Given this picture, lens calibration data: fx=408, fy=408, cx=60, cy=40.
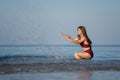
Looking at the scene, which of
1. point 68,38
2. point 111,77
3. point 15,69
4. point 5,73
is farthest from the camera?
point 68,38

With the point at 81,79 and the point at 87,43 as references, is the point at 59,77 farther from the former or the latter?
the point at 87,43

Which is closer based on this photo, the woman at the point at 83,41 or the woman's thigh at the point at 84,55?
the woman at the point at 83,41

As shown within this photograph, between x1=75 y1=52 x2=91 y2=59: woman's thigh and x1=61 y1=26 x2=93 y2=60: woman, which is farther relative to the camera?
x1=75 y1=52 x2=91 y2=59: woman's thigh

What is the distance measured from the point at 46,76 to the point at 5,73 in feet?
4.72

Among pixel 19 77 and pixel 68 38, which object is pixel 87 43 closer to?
pixel 68 38

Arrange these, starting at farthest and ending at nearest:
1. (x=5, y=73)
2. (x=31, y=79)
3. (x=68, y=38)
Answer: (x=68, y=38)
(x=5, y=73)
(x=31, y=79)

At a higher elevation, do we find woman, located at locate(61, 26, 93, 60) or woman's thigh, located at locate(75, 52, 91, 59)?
woman, located at locate(61, 26, 93, 60)

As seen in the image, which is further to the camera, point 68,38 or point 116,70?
point 68,38

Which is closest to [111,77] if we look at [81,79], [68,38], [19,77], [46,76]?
[81,79]

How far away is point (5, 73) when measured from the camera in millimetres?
11961

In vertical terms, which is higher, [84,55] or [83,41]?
[83,41]

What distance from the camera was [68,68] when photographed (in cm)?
1340

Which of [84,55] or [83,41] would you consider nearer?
[83,41]

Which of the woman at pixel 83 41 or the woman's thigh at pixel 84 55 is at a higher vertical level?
the woman at pixel 83 41
